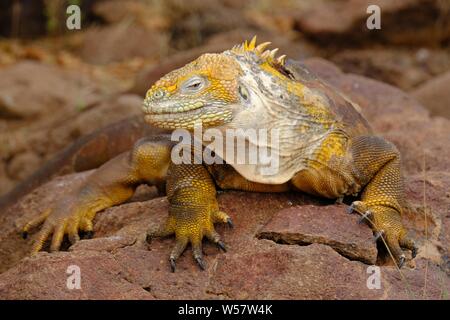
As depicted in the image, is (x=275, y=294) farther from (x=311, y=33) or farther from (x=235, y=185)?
(x=311, y=33)

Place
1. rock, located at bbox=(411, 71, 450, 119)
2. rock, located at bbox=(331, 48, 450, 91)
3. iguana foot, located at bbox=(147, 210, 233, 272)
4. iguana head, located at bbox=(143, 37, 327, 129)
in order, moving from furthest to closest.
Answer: rock, located at bbox=(331, 48, 450, 91) < rock, located at bbox=(411, 71, 450, 119) < iguana foot, located at bbox=(147, 210, 233, 272) < iguana head, located at bbox=(143, 37, 327, 129)

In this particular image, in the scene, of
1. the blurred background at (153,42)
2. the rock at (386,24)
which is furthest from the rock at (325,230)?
the rock at (386,24)

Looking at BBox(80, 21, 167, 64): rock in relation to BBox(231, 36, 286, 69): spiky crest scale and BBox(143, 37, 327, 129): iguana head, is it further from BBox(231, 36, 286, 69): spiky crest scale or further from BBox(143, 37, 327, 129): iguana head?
BBox(143, 37, 327, 129): iguana head

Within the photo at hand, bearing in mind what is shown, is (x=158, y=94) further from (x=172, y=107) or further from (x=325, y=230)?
(x=325, y=230)

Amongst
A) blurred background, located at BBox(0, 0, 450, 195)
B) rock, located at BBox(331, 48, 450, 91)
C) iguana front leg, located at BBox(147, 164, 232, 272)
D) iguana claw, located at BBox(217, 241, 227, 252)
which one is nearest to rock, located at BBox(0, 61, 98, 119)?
blurred background, located at BBox(0, 0, 450, 195)

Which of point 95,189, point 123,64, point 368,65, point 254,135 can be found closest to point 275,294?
point 254,135

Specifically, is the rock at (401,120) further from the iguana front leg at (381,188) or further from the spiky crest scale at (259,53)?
the spiky crest scale at (259,53)
